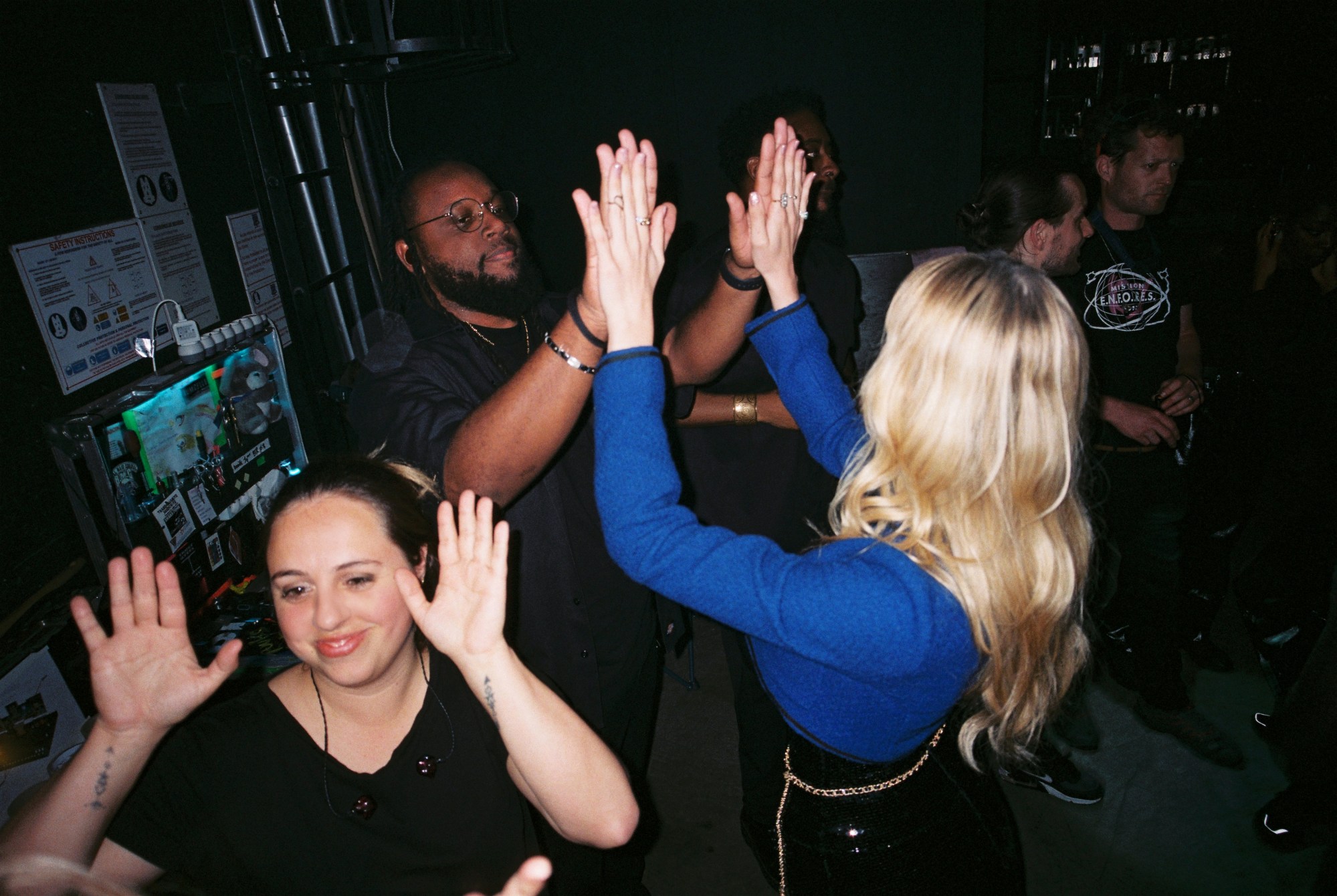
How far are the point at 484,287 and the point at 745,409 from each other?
850 millimetres

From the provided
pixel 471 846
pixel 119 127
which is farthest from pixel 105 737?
pixel 119 127

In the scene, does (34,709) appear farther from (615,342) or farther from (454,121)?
(454,121)

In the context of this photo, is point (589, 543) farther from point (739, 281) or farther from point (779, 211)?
point (779, 211)

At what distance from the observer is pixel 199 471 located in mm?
2117

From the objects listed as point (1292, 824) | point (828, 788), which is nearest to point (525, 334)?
point (828, 788)

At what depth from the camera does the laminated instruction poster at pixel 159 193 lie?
2.32 meters

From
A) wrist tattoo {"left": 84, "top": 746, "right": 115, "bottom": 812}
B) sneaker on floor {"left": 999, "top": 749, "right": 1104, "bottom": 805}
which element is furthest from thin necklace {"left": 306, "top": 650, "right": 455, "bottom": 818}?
sneaker on floor {"left": 999, "top": 749, "right": 1104, "bottom": 805}

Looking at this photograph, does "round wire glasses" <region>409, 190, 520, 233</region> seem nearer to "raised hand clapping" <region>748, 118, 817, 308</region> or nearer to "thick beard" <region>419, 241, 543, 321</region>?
"thick beard" <region>419, 241, 543, 321</region>

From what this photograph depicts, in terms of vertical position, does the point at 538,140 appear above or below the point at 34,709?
above

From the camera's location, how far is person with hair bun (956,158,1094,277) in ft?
7.68

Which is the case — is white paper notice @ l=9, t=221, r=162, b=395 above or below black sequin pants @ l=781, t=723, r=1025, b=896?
above

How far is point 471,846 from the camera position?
1.36 metres

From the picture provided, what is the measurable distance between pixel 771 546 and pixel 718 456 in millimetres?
1266

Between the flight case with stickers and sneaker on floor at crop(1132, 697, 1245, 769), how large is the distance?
3.09 m
